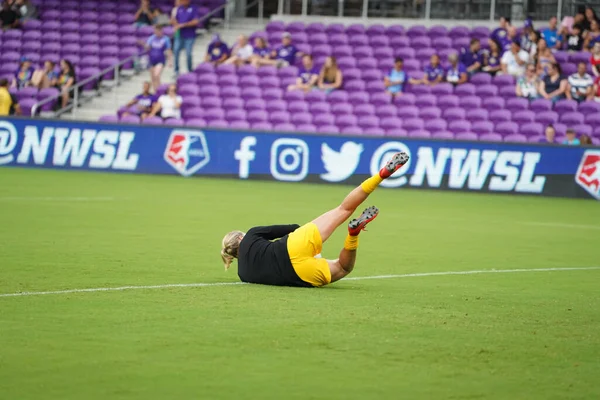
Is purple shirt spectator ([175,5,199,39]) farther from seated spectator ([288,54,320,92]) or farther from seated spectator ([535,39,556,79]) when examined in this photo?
seated spectator ([535,39,556,79])

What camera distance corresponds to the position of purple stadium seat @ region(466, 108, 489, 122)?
27.5 meters

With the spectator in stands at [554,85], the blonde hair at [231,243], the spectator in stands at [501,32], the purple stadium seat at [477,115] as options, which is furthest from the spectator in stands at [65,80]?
the blonde hair at [231,243]

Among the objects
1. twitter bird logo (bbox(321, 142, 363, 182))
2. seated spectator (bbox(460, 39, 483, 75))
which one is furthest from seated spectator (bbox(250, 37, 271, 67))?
twitter bird logo (bbox(321, 142, 363, 182))

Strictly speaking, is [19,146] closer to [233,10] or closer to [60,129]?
[60,129]

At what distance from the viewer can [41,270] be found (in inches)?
445

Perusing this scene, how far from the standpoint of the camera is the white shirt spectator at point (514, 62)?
2812cm

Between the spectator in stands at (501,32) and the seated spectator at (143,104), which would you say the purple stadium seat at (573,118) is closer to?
the spectator in stands at (501,32)

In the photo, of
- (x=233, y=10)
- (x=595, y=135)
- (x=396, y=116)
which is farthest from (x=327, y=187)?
(x=233, y=10)

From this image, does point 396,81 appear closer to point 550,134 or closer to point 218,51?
point 550,134

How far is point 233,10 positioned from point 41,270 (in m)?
24.8

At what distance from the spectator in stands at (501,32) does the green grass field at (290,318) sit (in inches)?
468

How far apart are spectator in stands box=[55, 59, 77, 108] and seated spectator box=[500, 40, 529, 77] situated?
12180 mm

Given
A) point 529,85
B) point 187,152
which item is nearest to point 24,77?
point 187,152

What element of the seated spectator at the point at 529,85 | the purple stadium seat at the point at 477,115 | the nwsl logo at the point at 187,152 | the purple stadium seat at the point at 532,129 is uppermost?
the seated spectator at the point at 529,85
